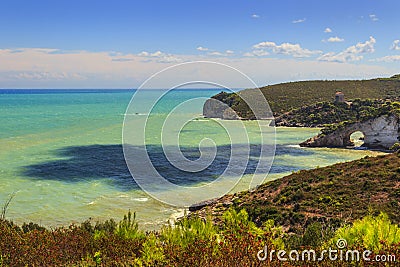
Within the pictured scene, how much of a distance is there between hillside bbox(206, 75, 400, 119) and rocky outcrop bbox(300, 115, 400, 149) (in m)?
44.6

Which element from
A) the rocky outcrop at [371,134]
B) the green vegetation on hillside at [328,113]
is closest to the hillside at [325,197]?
the rocky outcrop at [371,134]

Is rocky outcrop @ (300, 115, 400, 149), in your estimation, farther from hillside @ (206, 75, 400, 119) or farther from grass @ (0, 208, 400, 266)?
grass @ (0, 208, 400, 266)

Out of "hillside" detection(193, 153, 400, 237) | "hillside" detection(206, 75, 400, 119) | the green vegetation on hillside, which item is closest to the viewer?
"hillside" detection(193, 153, 400, 237)

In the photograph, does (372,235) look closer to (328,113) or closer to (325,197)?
(325,197)

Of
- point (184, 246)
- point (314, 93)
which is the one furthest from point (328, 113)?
point (184, 246)

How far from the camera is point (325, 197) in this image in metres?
25.1

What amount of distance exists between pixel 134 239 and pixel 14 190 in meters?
26.0

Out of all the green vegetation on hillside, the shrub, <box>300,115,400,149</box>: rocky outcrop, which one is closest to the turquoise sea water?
<box>300,115,400,149</box>: rocky outcrop

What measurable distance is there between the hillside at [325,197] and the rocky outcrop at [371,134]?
2585cm

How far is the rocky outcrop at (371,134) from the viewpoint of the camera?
183 feet

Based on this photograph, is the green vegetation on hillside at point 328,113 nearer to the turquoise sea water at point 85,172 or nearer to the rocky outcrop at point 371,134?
the turquoise sea water at point 85,172

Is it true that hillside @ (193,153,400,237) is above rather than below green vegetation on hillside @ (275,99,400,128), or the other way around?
below

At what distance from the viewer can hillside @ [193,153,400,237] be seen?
22.1 metres

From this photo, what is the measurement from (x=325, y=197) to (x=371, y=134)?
3599 cm
